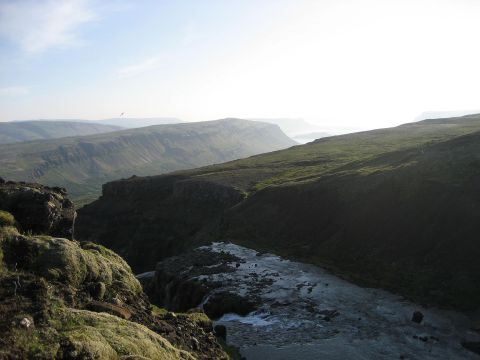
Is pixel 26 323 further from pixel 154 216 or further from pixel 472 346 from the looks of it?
pixel 154 216

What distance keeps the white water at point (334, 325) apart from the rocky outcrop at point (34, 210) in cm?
2025

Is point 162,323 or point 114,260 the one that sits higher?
point 114,260

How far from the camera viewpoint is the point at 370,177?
81375 millimetres

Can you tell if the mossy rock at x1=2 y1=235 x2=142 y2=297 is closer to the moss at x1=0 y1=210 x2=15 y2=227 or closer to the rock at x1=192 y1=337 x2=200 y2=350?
the moss at x1=0 y1=210 x2=15 y2=227

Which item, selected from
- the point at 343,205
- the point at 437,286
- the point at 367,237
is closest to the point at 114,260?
the point at 437,286

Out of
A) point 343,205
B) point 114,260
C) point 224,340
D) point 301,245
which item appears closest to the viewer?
point 114,260

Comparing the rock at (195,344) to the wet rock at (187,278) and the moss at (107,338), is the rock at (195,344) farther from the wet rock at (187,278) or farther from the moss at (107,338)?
the wet rock at (187,278)

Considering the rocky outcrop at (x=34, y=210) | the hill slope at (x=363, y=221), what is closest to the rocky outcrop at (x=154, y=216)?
the hill slope at (x=363, y=221)

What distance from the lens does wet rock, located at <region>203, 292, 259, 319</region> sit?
5144 cm

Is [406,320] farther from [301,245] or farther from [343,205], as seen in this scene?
[343,205]

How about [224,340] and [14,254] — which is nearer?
[14,254]

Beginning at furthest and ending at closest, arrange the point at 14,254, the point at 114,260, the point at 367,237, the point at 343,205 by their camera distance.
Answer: the point at 343,205 < the point at 367,237 < the point at 114,260 < the point at 14,254

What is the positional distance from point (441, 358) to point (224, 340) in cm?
1953

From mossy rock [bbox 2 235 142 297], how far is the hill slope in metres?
36.5
